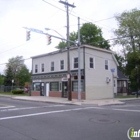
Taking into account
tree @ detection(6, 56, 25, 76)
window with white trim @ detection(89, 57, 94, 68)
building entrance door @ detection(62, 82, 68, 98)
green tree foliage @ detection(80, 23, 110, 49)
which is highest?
green tree foliage @ detection(80, 23, 110, 49)

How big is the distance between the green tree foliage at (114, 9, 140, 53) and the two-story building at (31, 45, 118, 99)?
8.98m

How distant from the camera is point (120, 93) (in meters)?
37.6

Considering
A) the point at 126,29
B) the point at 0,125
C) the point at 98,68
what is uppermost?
the point at 126,29

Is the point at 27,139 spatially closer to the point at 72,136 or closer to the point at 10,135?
the point at 10,135

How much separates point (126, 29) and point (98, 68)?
14198 millimetres

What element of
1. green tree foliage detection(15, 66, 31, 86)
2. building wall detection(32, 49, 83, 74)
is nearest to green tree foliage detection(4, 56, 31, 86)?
green tree foliage detection(15, 66, 31, 86)

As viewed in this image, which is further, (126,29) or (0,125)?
(126,29)

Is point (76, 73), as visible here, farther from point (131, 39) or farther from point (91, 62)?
point (131, 39)

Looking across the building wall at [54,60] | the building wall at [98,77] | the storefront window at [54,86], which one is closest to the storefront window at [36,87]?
the building wall at [54,60]

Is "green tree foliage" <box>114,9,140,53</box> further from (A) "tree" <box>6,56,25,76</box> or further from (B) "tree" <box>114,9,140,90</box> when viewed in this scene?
(A) "tree" <box>6,56,25,76</box>

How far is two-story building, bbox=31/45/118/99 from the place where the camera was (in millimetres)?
25344

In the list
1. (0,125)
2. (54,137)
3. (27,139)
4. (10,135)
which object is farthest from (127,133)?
(0,125)

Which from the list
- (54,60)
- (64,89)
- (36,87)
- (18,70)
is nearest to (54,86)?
(64,89)

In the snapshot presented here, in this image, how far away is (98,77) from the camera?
26828mm
